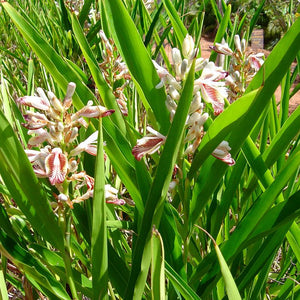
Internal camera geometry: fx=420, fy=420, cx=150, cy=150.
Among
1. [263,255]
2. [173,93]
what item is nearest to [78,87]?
[173,93]

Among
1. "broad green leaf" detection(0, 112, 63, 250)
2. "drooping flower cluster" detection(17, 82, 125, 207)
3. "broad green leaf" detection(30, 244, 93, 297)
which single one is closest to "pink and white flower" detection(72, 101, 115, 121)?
"drooping flower cluster" detection(17, 82, 125, 207)

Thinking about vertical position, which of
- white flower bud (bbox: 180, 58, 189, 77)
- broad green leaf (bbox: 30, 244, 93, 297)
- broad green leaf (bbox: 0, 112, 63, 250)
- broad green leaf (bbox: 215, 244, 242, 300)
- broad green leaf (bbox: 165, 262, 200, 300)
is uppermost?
white flower bud (bbox: 180, 58, 189, 77)

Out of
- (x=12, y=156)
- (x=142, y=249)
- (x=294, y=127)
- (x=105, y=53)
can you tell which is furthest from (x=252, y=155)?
(x=105, y=53)

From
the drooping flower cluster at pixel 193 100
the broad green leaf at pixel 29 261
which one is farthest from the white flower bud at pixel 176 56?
the broad green leaf at pixel 29 261

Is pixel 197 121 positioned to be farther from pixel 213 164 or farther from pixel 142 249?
pixel 142 249

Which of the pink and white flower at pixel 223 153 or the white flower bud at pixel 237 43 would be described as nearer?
the pink and white flower at pixel 223 153

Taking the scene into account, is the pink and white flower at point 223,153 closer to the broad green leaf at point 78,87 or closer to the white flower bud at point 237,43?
the broad green leaf at point 78,87

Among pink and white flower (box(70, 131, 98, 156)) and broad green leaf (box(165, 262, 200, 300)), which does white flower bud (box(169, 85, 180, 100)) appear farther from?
broad green leaf (box(165, 262, 200, 300))
